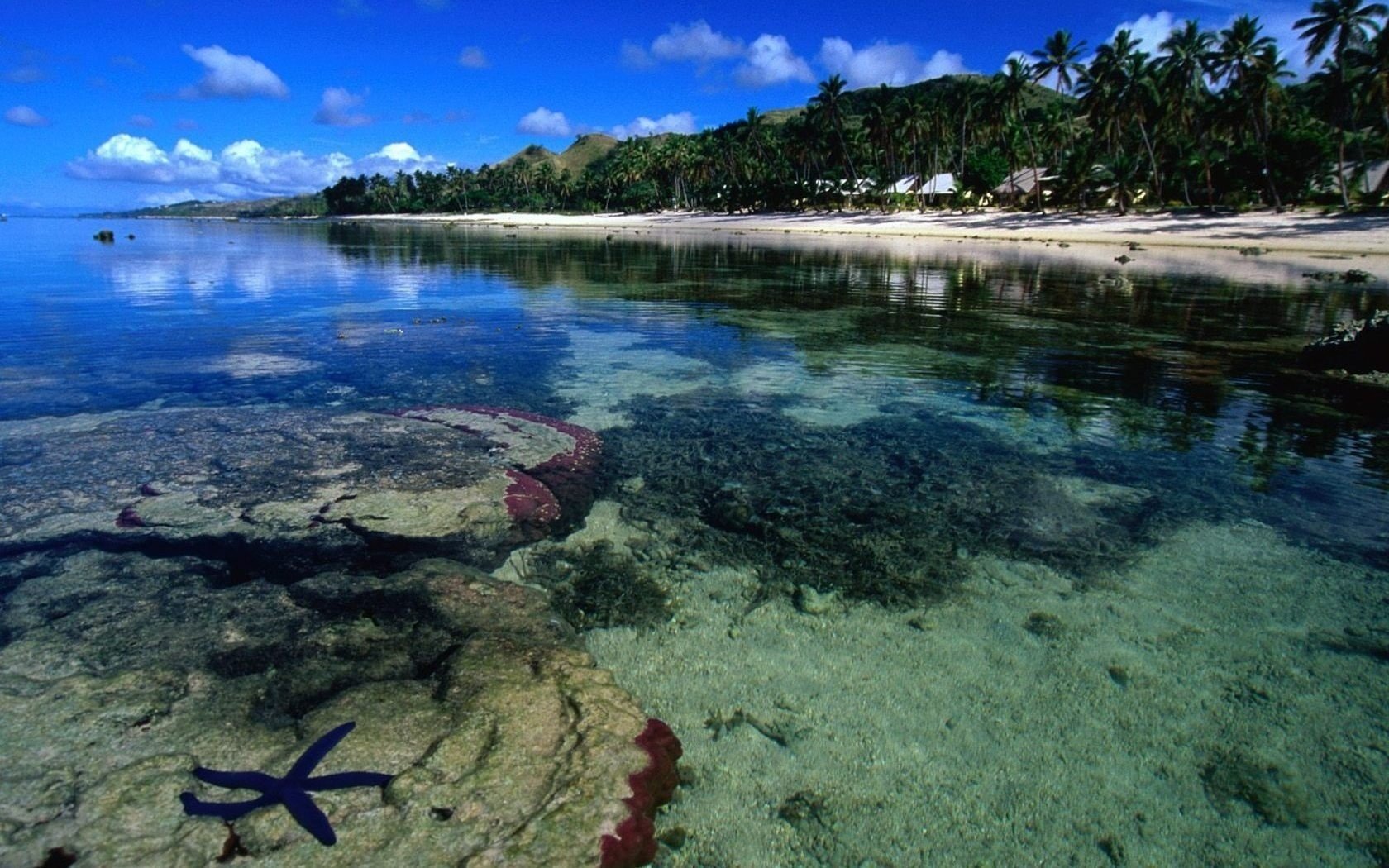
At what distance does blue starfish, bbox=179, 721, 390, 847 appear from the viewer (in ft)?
13.1

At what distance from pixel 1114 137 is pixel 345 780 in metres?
97.1

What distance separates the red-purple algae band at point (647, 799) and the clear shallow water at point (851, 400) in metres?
0.29

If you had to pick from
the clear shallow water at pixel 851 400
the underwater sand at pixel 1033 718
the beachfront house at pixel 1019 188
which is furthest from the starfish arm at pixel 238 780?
the beachfront house at pixel 1019 188

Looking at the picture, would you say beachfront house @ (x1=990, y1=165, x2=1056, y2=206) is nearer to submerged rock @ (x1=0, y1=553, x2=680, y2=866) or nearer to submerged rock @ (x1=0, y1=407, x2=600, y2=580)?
submerged rock @ (x1=0, y1=407, x2=600, y2=580)

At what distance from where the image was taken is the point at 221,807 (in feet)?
13.3

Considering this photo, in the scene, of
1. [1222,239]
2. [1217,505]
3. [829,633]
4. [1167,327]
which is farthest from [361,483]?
[1222,239]

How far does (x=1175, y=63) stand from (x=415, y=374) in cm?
8262

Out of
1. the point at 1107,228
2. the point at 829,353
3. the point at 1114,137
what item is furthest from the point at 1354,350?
the point at 1114,137

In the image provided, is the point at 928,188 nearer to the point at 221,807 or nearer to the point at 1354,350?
the point at 1354,350

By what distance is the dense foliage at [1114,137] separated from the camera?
6438 cm

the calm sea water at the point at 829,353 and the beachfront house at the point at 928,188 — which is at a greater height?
the beachfront house at the point at 928,188

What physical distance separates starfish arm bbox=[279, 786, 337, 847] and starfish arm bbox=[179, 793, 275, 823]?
113 millimetres

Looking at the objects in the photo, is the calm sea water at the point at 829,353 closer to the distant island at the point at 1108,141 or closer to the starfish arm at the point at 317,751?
the starfish arm at the point at 317,751

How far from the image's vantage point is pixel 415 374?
15.9 m
